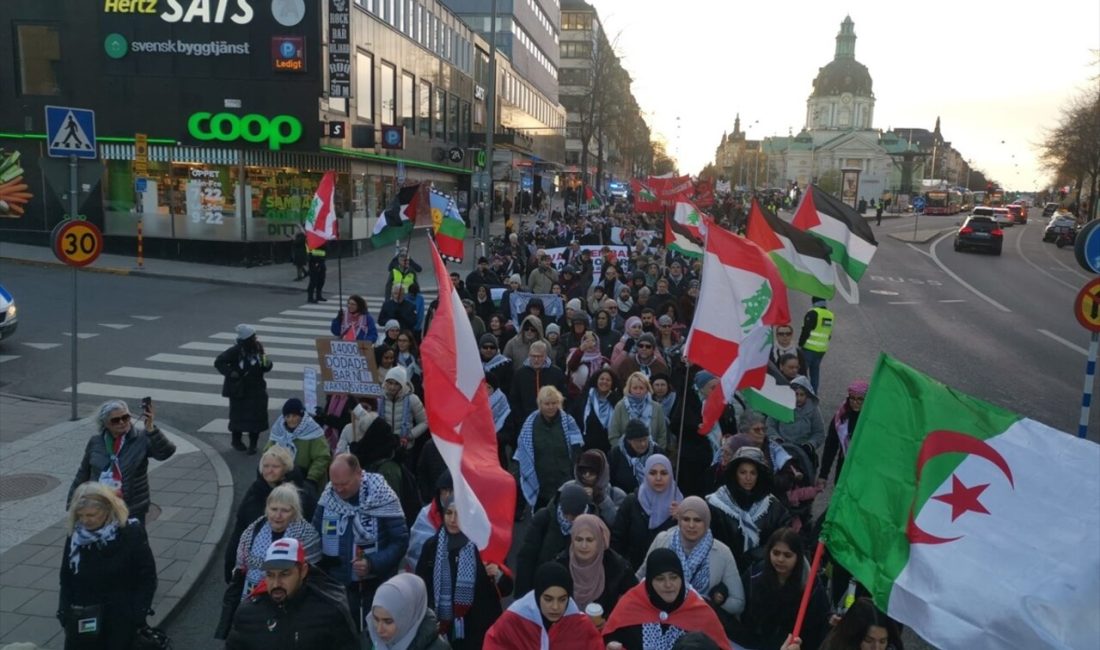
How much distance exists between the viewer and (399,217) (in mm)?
14289

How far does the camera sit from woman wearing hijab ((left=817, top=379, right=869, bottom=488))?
285 inches

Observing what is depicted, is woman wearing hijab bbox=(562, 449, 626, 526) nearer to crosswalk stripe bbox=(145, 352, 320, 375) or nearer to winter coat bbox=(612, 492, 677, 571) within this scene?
winter coat bbox=(612, 492, 677, 571)

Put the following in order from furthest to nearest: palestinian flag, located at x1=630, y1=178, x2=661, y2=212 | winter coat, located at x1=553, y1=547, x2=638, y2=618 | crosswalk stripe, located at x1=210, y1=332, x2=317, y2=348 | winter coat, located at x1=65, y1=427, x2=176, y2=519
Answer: palestinian flag, located at x1=630, y1=178, x2=661, y2=212 < crosswalk stripe, located at x1=210, y1=332, x2=317, y2=348 < winter coat, located at x1=65, y1=427, x2=176, y2=519 < winter coat, located at x1=553, y1=547, x2=638, y2=618

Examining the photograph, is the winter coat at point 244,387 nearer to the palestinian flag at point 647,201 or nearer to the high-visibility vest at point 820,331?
the high-visibility vest at point 820,331

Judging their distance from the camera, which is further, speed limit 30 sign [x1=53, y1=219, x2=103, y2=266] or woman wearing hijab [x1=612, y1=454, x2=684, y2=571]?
speed limit 30 sign [x1=53, y1=219, x2=103, y2=266]

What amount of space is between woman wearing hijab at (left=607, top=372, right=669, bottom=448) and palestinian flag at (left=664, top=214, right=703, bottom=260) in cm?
891

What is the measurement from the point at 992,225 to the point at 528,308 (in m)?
35.9

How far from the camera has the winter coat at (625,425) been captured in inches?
285

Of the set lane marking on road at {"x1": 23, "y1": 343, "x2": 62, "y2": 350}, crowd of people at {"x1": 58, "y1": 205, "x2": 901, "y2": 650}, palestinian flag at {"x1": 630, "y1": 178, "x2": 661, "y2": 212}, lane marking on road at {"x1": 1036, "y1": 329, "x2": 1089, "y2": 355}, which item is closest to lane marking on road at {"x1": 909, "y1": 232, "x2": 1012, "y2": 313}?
lane marking on road at {"x1": 1036, "y1": 329, "x2": 1089, "y2": 355}

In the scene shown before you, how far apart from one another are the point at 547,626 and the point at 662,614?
0.56 metres

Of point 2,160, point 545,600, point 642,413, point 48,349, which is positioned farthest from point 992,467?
point 2,160

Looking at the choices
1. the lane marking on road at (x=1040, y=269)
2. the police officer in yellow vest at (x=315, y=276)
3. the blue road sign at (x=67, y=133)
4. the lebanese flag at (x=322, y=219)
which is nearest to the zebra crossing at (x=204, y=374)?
the lebanese flag at (x=322, y=219)

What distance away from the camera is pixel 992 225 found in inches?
1599

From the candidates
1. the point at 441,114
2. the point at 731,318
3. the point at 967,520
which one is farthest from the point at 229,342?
the point at 441,114
